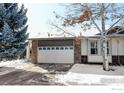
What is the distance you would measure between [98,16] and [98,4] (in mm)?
542

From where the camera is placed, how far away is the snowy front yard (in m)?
9.47

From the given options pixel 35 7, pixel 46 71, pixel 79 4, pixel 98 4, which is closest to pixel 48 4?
pixel 35 7

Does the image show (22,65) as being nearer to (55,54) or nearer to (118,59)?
(55,54)

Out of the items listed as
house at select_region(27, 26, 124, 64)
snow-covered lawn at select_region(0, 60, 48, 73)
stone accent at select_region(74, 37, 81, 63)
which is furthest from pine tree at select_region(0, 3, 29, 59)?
stone accent at select_region(74, 37, 81, 63)

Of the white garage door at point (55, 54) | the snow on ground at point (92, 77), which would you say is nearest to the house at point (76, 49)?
the white garage door at point (55, 54)

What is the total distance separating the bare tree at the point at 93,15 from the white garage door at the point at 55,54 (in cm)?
174

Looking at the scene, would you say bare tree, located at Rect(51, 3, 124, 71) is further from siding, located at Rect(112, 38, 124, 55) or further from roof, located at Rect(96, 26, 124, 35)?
siding, located at Rect(112, 38, 124, 55)

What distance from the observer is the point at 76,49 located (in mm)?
13062

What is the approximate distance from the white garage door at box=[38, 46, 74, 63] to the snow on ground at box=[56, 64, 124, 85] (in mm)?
1133

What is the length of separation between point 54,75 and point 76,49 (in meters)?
3.43

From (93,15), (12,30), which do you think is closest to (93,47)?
(93,15)

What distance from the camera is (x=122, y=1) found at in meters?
9.01

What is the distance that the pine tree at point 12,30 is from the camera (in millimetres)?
9789

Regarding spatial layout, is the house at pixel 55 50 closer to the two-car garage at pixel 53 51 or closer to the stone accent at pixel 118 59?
the two-car garage at pixel 53 51
